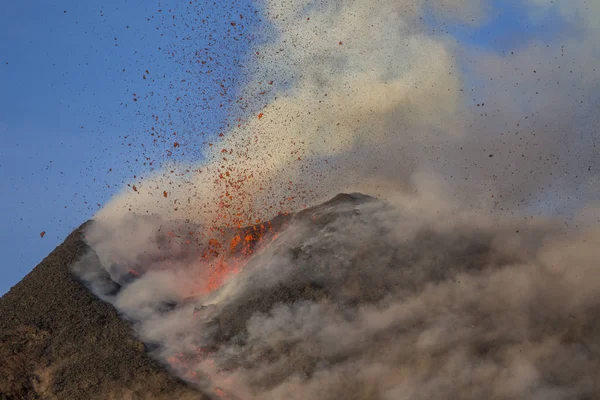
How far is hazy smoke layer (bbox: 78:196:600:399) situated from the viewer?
22859 mm

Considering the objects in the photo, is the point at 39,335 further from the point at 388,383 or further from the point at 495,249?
the point at 495,249

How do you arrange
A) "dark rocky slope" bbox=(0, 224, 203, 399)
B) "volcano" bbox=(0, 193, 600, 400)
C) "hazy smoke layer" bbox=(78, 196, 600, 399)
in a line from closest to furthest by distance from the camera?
"hazy smoke layer" bbox=(78, 196, 600, 399) → "volcano" bbox=(0, 193, 600, 400) → "dark rocky slope" bbox=(0, 224, 203, 399)

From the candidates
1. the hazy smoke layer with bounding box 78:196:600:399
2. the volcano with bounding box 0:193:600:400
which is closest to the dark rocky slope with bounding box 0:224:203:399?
the volcano with bounding box 0:193:600:400

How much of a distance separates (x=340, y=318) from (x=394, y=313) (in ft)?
6.05

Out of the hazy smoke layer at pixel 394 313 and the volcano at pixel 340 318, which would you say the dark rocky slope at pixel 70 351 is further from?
the hazy smoke layer at pixel 394 313

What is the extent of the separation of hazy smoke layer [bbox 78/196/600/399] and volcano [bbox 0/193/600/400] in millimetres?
54

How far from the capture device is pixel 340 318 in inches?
992

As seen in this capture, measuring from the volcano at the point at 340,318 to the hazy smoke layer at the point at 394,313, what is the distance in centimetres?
5

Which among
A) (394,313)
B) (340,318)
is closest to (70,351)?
(340,318)

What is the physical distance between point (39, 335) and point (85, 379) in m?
3.39

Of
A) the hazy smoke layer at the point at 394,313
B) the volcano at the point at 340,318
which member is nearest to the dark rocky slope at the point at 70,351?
the volcano at the point at 340,318

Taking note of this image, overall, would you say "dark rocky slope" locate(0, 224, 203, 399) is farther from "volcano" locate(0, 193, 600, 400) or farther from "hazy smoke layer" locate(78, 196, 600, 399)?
"hazy smoke layer" locate(78, 196, 600, 399)

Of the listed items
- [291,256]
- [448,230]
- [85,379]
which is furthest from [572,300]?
[85,379]

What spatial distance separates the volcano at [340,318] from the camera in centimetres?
2305
